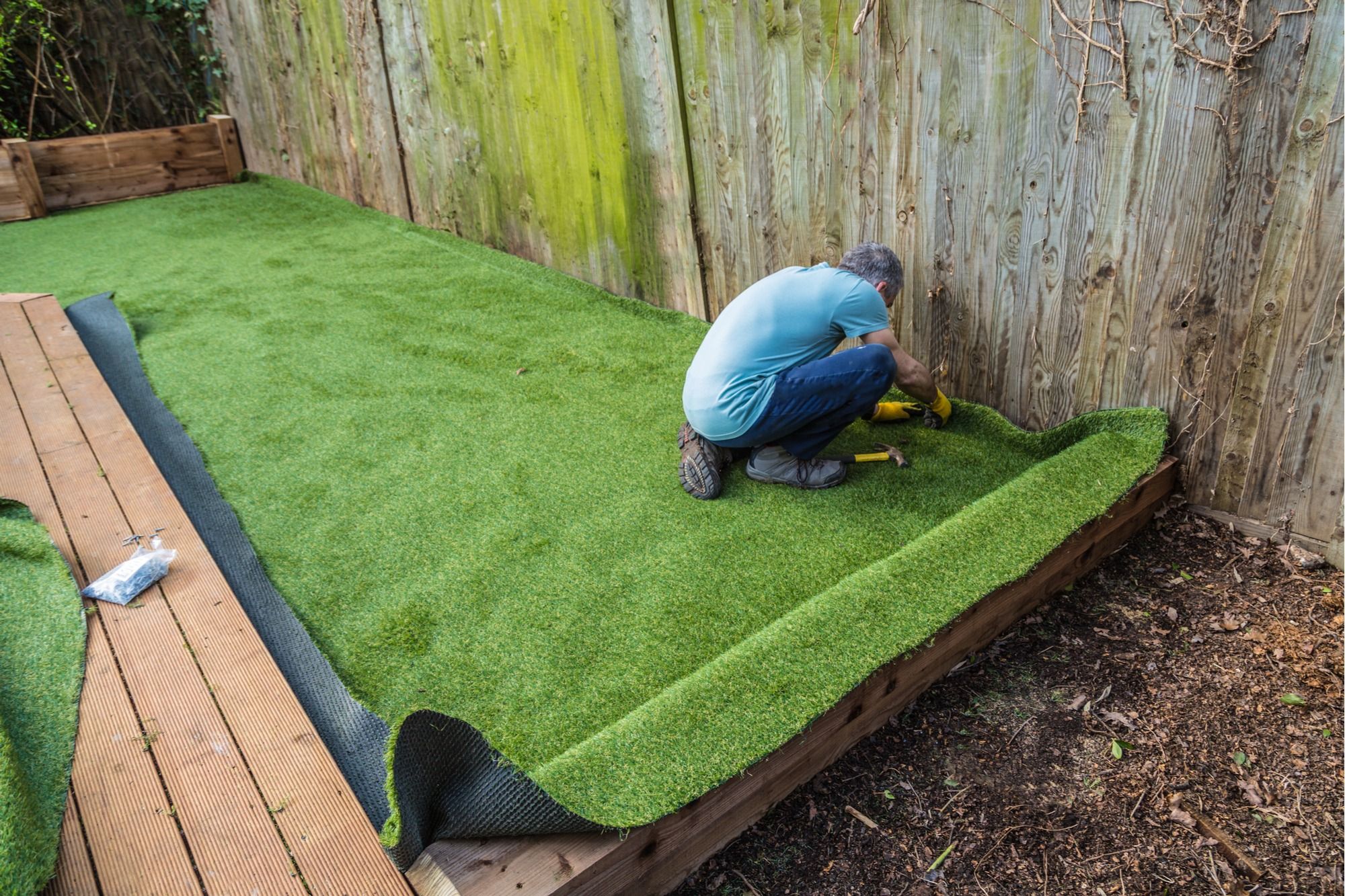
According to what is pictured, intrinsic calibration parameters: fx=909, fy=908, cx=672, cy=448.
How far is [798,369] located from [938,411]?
0.64m

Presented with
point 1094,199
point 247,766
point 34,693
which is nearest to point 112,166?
point 34,693

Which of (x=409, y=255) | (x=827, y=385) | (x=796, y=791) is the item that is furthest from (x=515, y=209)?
(x=796, y=791)

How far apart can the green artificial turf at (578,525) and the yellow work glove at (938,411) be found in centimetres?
4

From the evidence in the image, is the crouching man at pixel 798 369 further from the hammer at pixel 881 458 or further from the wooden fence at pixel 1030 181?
the wooden fence at pixel 1030 181

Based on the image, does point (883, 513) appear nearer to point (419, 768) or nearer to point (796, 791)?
point (796, 791)

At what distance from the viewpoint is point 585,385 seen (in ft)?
12.7

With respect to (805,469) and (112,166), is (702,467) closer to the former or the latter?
(805,469)

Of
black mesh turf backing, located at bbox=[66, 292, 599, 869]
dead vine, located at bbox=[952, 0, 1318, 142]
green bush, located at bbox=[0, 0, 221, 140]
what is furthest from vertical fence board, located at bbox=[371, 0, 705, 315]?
green bush, located at bbox=[0, 0, 221, 140]

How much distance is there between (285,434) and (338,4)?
3961mm

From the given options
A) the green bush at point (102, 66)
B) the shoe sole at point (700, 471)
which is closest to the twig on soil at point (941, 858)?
the shoe sole at point (700, 471)

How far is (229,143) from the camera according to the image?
27.2 ft

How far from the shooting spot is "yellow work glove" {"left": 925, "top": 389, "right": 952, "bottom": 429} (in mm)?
3158

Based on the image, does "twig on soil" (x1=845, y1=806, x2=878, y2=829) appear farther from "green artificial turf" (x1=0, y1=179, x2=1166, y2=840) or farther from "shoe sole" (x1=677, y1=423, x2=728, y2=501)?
"shoe sole" (x1=677, y1=423, x2=728, y2=501)

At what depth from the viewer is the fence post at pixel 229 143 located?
26.9 ft
